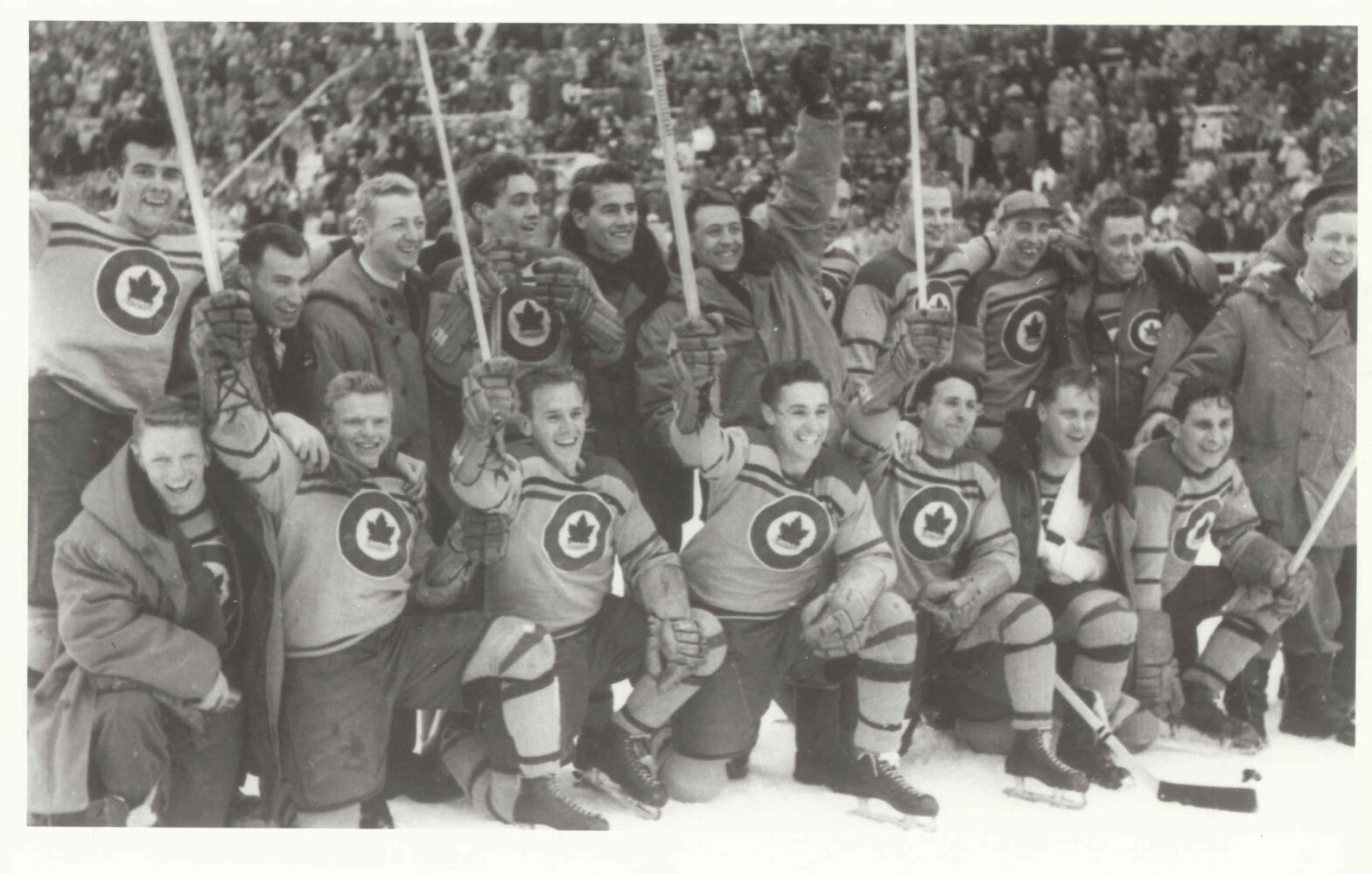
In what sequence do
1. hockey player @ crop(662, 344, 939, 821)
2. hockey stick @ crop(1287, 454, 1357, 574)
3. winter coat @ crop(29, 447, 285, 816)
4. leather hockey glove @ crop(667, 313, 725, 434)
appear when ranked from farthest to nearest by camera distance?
1. hockey stick @ crop(1287, 454, 1357, 574)
2. hockey player @ crop(662, 344, 939, 821)
3. leather hockey glove @ crop(667, 313, 725, 434)
4. winter coat @ crop(29, 447, 285, 816)

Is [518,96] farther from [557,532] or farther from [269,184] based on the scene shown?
[557,532]

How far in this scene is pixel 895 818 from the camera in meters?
3.53

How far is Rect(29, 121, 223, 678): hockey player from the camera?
3.25 meters

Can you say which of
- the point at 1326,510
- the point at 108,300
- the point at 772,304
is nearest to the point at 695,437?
the point at 772,304

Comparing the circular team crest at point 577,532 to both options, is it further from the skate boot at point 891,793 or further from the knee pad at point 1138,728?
the knee pad at point 1138,728

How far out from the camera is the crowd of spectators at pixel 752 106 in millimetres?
3541

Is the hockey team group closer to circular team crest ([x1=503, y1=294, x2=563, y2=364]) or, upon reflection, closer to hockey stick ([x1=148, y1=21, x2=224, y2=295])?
circular team crest ([x1=503, y1=294, x2=563, y2=364])

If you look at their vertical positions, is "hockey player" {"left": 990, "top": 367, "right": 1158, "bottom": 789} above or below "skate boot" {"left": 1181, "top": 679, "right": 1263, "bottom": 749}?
above

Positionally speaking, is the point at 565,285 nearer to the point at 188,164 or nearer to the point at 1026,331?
the point at 188,164

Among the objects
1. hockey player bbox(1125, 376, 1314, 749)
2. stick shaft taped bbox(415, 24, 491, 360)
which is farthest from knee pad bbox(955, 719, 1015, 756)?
stick shaft taped bbox(415, 24, 491, 360)

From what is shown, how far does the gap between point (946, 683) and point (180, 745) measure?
6.00 feet

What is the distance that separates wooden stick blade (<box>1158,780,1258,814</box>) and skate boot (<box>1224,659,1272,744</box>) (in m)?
0.26

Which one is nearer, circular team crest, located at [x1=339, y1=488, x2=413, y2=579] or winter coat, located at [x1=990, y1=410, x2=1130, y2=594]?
circular team crest, located at [x1=339, y1=488, x2=413, y2=579]

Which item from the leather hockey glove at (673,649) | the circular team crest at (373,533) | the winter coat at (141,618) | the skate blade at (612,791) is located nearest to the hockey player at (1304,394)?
the leather hockey glove at (673,649)
